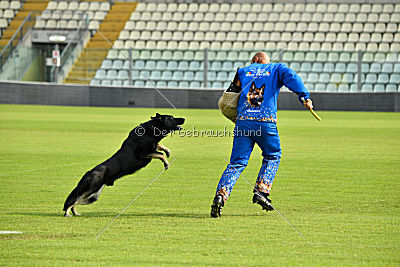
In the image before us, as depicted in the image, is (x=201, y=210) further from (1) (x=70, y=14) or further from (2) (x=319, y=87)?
(1) (x=70, y=14)

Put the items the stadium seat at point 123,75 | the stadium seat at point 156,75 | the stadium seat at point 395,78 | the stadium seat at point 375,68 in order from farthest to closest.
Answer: the stadium seat at point 156,75 → the stadium seat at point 123,75 → the stadium seat at point 375,68 → the stadium seat at point 395,78

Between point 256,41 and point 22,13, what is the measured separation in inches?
551

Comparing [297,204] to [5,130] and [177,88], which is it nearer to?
[5,130]

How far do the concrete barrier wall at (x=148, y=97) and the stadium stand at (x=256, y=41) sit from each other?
0.80 m

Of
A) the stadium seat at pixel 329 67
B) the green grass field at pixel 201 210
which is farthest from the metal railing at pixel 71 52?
the green grass field at pixel 201 210

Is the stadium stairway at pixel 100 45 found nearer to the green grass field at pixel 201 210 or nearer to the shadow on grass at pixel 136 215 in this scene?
the green grass field at pixel 201 210

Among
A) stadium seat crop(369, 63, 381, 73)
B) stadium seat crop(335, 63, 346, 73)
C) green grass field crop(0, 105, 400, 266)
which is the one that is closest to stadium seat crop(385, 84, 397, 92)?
stadium seat crop(369, 63, 381, 73)

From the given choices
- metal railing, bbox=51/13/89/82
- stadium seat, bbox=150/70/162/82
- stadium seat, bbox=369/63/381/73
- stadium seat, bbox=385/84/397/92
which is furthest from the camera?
stadium seat, bbox=150/70/162/82

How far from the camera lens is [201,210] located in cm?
805

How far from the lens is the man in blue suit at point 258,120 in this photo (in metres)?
7.57

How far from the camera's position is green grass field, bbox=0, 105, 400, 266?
5.82 metres

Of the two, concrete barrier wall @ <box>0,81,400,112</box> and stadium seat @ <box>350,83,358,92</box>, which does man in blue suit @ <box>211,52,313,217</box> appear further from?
stadium seat @ <box>350,83,358,92</box>

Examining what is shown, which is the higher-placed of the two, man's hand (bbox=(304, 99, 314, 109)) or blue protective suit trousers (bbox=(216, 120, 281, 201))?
man's hand (bbox=(304, 99, 314, 109))

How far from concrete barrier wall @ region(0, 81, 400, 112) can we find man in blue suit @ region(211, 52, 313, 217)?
854 inches
